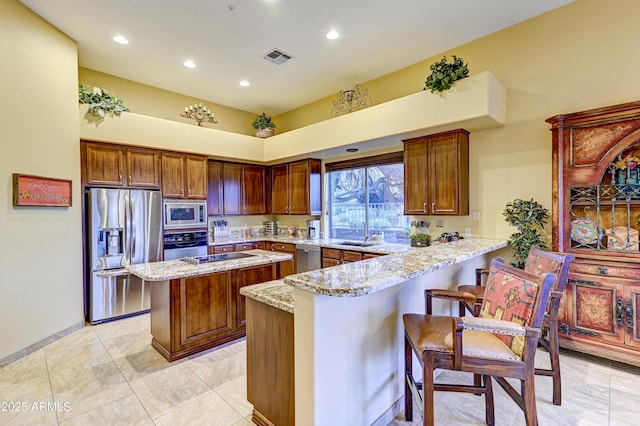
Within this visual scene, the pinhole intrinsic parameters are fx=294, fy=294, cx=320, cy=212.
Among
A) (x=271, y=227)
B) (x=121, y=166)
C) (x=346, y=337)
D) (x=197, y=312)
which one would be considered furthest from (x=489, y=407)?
(x=271, y=227)

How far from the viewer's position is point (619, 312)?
8.42 feet

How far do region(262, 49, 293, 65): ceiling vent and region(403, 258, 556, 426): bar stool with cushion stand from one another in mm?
3640

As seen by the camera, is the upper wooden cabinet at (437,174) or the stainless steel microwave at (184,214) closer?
the upper wooden cabinet at (437,174)

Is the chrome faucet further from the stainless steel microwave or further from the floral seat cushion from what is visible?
the floral seat cushion

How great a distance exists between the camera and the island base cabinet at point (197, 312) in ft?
9.09

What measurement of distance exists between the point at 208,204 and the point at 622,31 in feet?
18.5

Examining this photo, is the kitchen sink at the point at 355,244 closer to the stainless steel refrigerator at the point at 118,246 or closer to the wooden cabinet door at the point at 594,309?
the wooden cabinet door at the point at 594,309

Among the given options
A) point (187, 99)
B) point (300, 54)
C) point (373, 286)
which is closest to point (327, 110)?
point (300, 54)

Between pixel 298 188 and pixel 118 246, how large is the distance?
9.58 ft

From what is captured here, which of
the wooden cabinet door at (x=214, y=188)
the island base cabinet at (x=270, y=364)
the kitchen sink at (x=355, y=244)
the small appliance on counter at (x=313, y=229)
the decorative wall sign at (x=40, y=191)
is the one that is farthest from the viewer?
the small appliance on counter at (x=313, y=229)

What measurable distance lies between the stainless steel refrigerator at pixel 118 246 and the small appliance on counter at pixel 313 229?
2.49 meters

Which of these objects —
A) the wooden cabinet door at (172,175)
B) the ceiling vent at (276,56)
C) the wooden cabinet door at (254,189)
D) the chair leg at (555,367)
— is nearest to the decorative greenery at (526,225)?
the chair leg at (555,367)

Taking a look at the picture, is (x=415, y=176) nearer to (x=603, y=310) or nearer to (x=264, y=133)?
(x=603, y=310)

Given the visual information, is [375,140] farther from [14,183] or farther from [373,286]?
[14,183]
